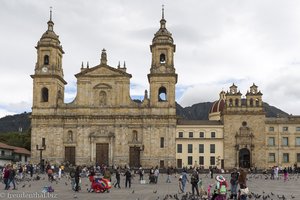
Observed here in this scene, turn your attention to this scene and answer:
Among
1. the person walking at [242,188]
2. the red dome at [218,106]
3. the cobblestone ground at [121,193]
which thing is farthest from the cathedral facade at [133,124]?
the person walking at [242,188]

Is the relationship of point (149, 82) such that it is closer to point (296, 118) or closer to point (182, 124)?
point (182, 124)

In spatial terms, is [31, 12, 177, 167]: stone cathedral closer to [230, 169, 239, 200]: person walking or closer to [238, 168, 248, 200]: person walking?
[230, 169, 239, 200]: person walking

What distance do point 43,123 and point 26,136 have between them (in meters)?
34.3

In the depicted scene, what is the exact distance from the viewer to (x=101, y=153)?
231 feet

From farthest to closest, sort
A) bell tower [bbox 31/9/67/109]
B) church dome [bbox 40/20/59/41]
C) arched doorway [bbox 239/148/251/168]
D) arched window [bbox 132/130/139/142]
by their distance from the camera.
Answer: church dome [bbox 40/20/59/41] → arched doorway [bbox 239/148/251/168] → bell tower [bbox 31/9/67/109] → arched window [bbox 132/130/139/142]

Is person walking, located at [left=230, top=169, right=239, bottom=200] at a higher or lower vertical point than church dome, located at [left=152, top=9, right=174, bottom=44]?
lower

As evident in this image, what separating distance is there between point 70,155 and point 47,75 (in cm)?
1199

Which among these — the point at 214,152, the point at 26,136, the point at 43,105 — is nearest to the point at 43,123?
the point at 43,105

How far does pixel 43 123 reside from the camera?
Answer: 7100 centimetres

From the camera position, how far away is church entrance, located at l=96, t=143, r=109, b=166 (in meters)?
70.4

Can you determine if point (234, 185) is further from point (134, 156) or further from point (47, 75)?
point (47, 75)

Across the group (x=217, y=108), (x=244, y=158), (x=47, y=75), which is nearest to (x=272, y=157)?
(x=244, y=158)

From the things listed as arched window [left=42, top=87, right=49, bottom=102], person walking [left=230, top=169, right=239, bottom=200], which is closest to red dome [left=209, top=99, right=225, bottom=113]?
arched window [left=42, top=87, right=49, bottom=102]

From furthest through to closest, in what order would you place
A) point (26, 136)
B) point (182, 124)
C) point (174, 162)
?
point (26, 136) → point (182, 124) → point (174, 162)
